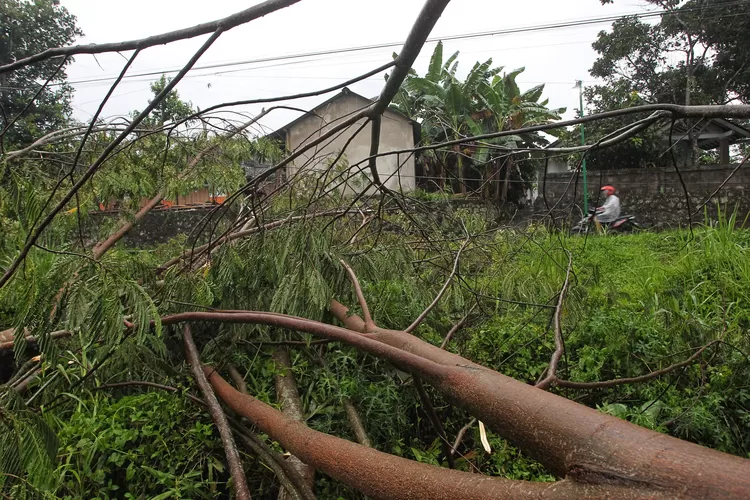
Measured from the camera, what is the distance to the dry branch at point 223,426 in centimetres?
154

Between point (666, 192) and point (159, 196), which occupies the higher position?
point (159, 196)

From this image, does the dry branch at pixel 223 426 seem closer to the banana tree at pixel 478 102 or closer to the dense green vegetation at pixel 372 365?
the dense green vegetation at pixel 372 365

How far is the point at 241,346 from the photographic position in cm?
276

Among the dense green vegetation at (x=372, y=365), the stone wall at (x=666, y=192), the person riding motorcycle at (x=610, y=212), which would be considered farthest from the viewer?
the stone wall at (x=666, y=192)

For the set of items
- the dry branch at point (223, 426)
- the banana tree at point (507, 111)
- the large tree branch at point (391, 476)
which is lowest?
the dry branch at point (223, 426)

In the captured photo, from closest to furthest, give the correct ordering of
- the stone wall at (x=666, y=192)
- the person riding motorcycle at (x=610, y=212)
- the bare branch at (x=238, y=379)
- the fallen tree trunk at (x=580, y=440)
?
the fallen tree trunk at (x=580, y=440) → the bare branch at (x=238, y=379) → the person riding motorcycle at (x=610, y=212) → the stone wall at (x=666, y=192)

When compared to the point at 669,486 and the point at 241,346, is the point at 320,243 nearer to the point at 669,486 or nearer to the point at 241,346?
the point at 241,346

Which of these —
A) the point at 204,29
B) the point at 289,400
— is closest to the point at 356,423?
the point at 289,400

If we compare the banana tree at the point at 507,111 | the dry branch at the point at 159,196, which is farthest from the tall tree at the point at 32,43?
the banana tree at the point at 507,111

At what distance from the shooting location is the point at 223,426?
180cm

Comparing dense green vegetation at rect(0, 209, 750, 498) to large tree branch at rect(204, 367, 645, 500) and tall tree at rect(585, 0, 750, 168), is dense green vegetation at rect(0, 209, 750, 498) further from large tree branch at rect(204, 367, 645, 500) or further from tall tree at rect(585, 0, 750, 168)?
tall tree at rect(585, 0, 750, 168)

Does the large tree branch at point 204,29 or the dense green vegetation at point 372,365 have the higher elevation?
the large tree branch at point 204,29

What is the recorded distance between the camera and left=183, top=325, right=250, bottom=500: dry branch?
1.54 meters

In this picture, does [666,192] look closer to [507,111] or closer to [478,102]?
[507,111]
